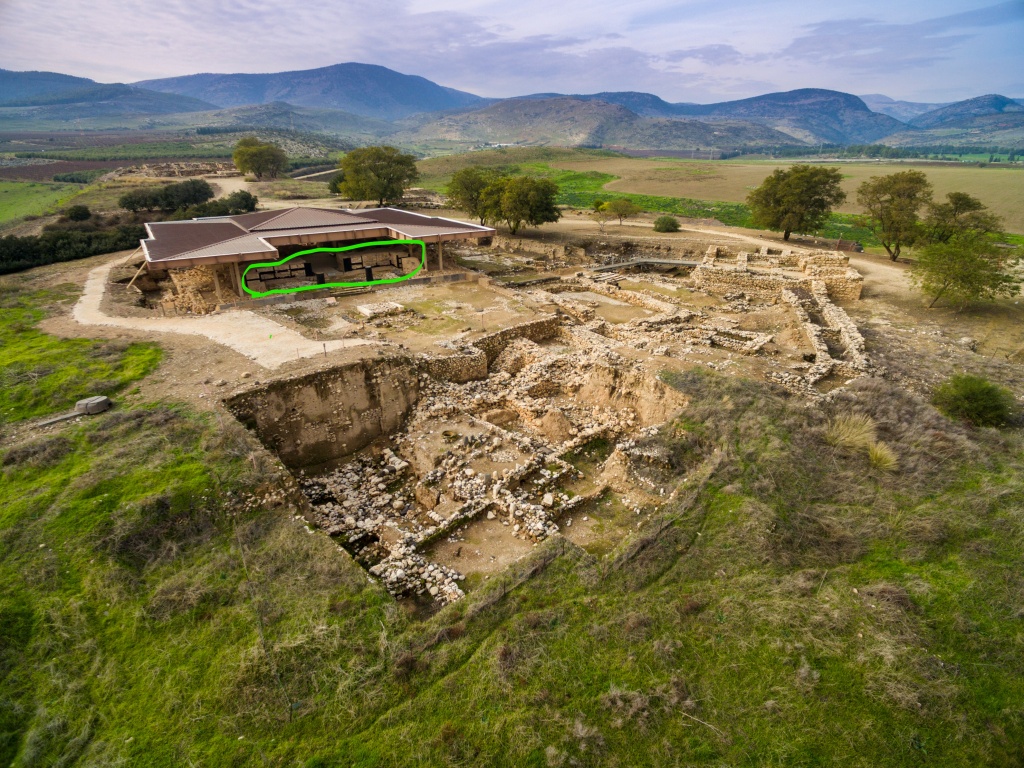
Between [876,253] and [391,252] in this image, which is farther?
[876,253]

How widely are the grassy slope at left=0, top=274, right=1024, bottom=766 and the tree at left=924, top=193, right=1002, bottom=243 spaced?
963 inches

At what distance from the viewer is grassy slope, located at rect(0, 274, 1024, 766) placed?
5.74m

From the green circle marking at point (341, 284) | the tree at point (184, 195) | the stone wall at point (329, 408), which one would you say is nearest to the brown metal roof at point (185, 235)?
the green circle marking at point (341, 284)

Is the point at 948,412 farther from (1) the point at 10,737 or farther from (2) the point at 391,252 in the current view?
(2) the point at 391,252

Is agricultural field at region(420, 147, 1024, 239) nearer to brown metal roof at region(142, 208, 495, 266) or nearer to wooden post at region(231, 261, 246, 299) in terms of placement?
brown metal roof at region(142, 208, 495, 266)

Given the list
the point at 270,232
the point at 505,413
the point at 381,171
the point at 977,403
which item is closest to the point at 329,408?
the point at 505,413

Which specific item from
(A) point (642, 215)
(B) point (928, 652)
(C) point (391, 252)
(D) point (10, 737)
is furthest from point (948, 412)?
(A) point (642, 215)

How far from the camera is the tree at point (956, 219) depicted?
26.8 meters

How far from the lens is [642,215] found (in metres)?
48.6

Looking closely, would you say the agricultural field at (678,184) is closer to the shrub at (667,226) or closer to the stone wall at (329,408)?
the shrub at (667,226)

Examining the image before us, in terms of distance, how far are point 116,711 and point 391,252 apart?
77.9 feet

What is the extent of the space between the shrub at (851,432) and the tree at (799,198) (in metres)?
25.0

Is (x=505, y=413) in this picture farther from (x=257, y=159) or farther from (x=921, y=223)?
(x=257, y=159)

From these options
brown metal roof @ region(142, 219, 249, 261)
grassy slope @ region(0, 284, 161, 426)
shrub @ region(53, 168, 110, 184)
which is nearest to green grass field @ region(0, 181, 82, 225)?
shrub @ region(53, 168, 110, 184)
